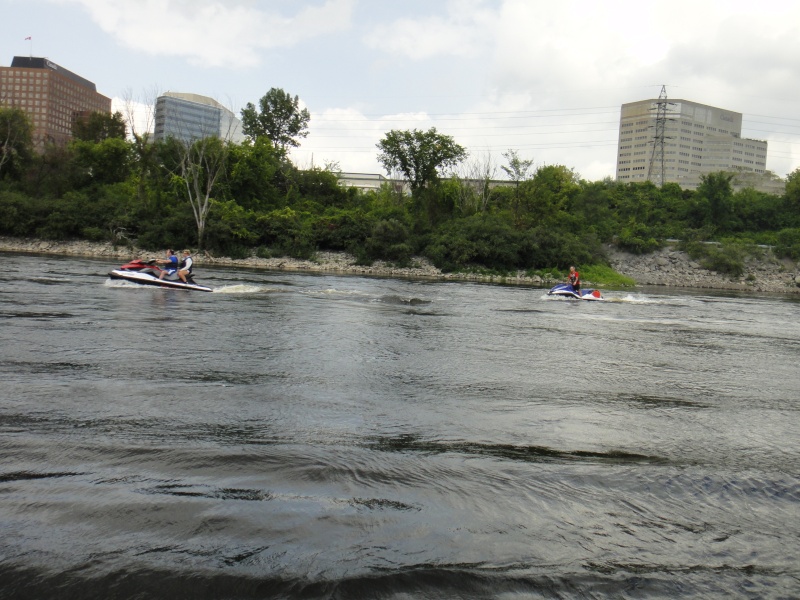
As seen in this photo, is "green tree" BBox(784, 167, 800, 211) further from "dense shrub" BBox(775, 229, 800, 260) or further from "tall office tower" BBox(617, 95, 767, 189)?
"tall office tower" BBox(617, 95, 767, 189)

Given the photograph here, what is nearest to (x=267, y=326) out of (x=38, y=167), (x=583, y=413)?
(x=583, y=413)

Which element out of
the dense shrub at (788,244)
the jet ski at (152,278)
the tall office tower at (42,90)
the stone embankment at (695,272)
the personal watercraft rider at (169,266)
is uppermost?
the tall office tower at (42,90)

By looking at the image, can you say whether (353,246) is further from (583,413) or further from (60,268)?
(583,413)

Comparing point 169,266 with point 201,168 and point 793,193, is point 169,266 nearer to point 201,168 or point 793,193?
point 201,168

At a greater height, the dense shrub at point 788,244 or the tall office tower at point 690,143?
the tall office tower at point 690,143

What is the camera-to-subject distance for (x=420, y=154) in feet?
197

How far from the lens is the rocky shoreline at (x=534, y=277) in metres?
49.0

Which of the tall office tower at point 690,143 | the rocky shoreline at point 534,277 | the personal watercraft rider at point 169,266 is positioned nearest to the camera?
the personal watercraft rider at point 169,266

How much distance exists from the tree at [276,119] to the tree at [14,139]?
21552mm

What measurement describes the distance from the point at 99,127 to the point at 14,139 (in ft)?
34.7

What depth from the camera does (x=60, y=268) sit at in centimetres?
3094

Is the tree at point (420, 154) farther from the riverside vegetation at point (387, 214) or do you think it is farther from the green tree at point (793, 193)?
the green tree at point (793, 193)

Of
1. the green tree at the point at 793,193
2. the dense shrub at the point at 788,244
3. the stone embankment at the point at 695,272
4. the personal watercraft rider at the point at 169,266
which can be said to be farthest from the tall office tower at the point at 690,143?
the personal watercraft rider at the point at 169,266

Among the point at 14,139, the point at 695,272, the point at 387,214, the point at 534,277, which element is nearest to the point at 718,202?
the point at 695,272
